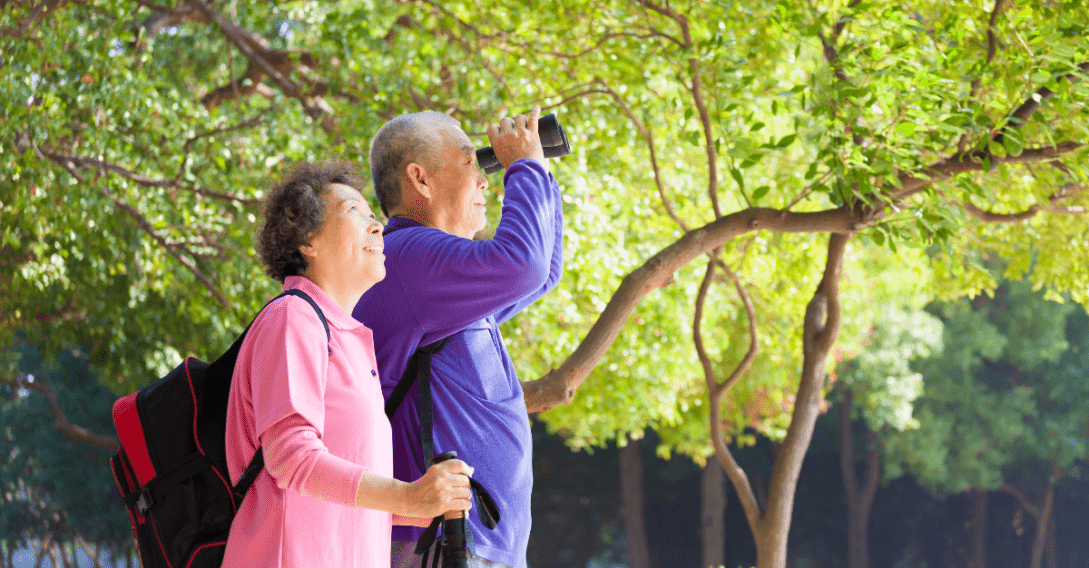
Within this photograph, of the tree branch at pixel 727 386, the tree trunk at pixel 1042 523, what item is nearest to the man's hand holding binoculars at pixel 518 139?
the tree branch at pixel 727 386

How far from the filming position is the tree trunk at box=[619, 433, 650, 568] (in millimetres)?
18969

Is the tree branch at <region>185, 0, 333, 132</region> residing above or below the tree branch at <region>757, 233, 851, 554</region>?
above

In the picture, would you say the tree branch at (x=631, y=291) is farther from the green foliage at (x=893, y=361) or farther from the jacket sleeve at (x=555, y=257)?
the green foliage at (x=893, y=361)

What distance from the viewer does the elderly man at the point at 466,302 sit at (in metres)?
1.83

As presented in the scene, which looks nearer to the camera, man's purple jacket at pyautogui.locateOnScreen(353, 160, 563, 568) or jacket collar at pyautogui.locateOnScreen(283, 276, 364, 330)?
jacket collar at pyautogui.locateOnScreen(283, 276, 364, 330)

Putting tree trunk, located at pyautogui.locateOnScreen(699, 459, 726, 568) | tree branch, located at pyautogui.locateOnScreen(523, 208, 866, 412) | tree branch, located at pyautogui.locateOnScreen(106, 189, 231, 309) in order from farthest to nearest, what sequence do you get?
tree trunk, located at pyautogui.locateOnScreen(699, 459, 726, 568), tree branch, located at pyautogui.locateOnScreen(106, 189, 231, 309), tree branch, located at pyautogui.locateOnScreen(523, 208, 866, 412)

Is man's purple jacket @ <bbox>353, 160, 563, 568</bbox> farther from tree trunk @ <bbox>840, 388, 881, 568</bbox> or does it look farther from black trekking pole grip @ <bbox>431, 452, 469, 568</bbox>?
tree trunk @ <bbox>840, 388, 881, 568</bbox>

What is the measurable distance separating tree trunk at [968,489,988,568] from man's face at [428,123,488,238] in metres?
21.3

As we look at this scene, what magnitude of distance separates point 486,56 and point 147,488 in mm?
5803

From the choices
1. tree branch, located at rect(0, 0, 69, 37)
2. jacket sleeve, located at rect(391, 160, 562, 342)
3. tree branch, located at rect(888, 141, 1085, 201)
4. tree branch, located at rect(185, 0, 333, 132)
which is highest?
tree branch, located at rect(185, 0, 333, 132)

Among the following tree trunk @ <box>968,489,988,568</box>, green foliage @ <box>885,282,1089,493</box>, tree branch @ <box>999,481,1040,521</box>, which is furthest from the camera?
tree trunk @ <box>968,489,988,568</box>

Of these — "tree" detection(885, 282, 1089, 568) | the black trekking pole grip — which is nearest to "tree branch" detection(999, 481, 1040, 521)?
"tree" detection(885, 282, 1089, 568)

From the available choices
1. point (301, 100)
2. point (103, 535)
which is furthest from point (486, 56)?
point (103, 535)

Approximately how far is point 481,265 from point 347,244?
265mm
